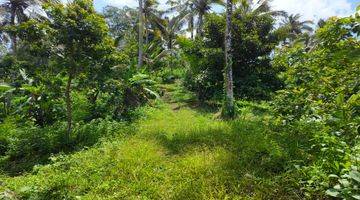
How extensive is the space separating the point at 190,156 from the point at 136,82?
7.29 metres

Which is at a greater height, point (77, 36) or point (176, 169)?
point (77, 36)

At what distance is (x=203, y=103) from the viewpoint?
17.5 meters

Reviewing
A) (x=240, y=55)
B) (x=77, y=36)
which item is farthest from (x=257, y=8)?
(x=77, y=36)

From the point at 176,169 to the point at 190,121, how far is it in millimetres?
5186

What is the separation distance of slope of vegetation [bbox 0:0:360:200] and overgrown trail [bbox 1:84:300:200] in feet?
0.08

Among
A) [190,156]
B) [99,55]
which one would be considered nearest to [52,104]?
[99,55]

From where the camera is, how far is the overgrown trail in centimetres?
595

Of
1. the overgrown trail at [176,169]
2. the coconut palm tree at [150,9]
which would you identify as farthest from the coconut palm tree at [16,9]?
the overgrown trail at [176,169]

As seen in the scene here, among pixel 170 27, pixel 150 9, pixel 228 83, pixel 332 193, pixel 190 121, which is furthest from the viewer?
pixel 170 27

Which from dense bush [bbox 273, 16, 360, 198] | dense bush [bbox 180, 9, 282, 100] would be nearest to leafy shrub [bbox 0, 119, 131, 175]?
dense bush [bbox 273, 16, 360, 198]

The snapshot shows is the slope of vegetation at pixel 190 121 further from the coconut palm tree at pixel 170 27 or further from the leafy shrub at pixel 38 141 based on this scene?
the coconut palm tree at pixel 170 27

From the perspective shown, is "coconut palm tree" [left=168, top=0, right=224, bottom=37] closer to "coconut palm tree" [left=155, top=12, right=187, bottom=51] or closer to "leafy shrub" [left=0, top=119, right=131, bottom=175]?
"coconut palm tree" [left=155, top=12, right=187, bottom=51]

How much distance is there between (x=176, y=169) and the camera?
Answer: 695 centimetres

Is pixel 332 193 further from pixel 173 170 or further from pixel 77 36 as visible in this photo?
pixel 77 36
